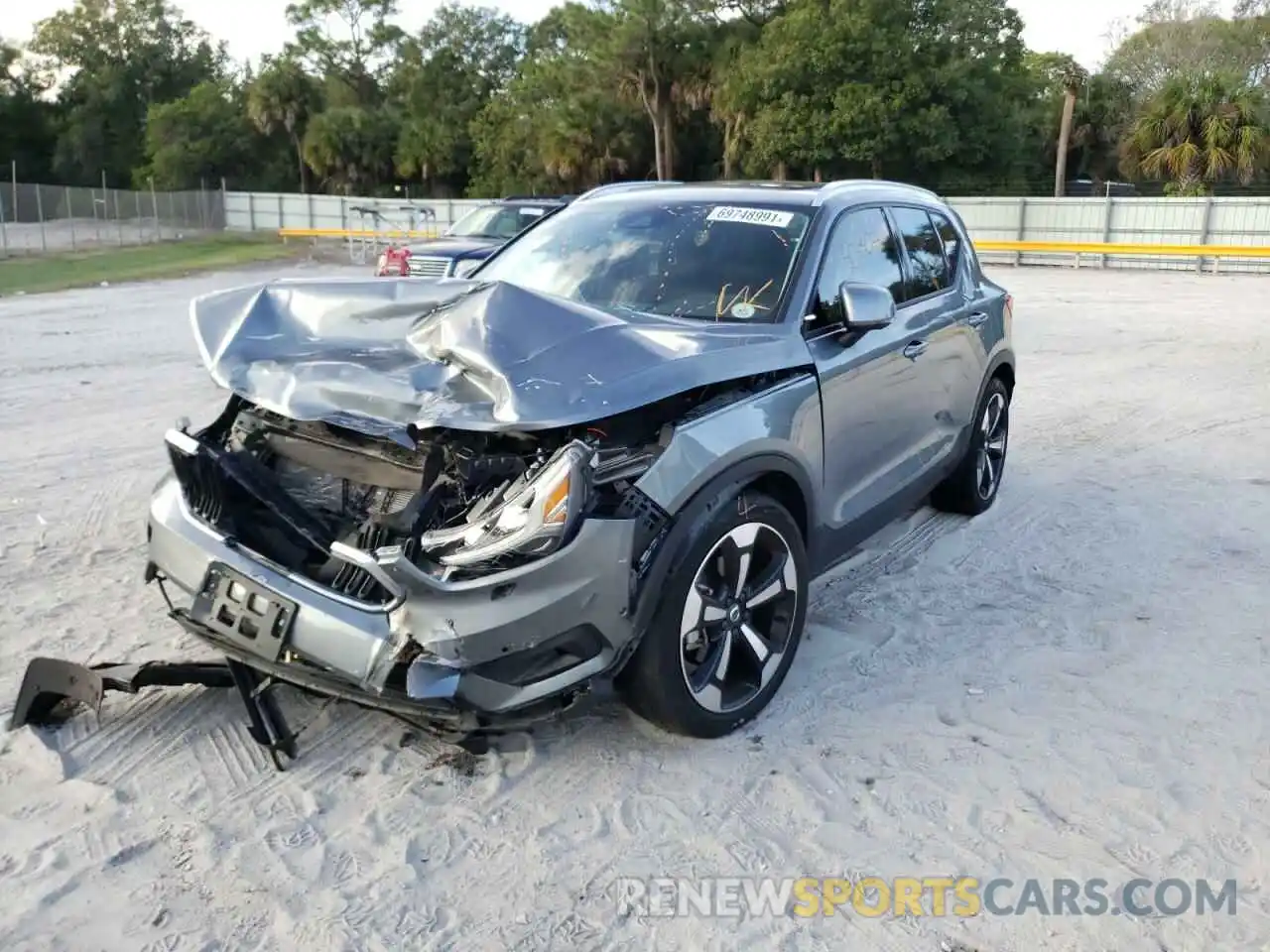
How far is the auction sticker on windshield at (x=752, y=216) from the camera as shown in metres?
→ 4.56

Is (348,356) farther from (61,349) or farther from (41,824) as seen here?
(61,349)

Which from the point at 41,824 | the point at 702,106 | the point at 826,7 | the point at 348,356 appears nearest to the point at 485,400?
the point at 348,356

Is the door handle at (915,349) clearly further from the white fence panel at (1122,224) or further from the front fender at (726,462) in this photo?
the white fence panel at (1122,224)

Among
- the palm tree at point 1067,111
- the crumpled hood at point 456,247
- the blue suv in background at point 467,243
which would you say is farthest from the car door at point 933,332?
the palm tree at point 1067,111

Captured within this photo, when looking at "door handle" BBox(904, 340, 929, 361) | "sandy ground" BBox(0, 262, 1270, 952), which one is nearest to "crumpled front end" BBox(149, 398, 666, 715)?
"sandy ground" BBox(0, 262, 1270, 952)

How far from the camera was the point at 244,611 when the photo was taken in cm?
337

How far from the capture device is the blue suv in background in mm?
14188

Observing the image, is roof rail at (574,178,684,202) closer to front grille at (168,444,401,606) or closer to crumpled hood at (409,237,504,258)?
front grille at (168,444,401,606)

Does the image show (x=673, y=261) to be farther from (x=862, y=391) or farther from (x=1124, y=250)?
(x=1124, y=250)

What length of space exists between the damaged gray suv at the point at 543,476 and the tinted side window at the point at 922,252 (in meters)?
0.65

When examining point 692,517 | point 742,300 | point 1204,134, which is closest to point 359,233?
point 1204,134

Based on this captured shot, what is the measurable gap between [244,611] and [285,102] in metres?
57.9

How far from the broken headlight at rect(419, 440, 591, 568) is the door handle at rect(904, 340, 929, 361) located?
7.19 ft

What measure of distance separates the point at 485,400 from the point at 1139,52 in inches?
2122
